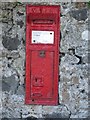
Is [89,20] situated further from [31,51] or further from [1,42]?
[1,42]

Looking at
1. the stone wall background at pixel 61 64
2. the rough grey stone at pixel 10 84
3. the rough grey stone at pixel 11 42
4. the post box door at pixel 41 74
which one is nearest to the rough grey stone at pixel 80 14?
the stone wall background at pixel 61 64

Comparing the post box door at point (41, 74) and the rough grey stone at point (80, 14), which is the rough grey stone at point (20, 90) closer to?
the post box door at point (41, 74)

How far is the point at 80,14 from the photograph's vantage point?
4.30 m

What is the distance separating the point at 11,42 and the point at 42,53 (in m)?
0.39

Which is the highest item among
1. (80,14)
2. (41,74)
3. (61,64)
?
(80,14)

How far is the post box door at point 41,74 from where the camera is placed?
4305 mm

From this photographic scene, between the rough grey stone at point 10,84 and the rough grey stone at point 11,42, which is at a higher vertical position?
the rough grey stone at point 11,42

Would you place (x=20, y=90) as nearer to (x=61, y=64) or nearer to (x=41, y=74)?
(x=41, y=74)

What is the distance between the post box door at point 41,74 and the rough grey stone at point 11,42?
0.22 m

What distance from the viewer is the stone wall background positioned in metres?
4.30

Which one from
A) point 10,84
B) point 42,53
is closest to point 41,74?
point 42,53

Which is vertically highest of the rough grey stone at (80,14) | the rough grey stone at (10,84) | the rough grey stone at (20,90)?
the rough grey stone at (80,14)

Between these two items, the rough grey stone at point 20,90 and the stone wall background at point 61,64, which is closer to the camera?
the stone wall background at point 61,64

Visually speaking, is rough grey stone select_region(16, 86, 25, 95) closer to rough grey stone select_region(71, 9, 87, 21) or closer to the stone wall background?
the stone wall background
